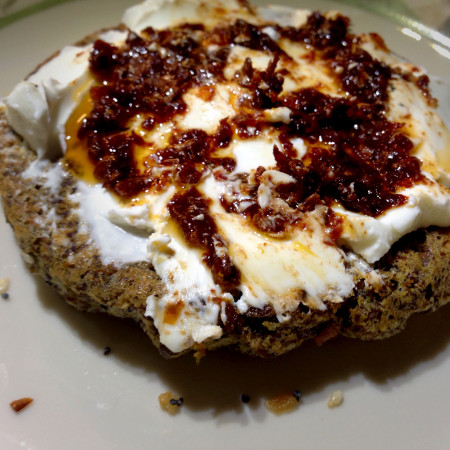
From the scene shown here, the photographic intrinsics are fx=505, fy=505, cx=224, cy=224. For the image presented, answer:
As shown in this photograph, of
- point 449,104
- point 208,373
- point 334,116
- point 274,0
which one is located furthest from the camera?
point 274,0

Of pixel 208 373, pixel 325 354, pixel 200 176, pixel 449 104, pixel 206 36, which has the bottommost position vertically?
pixel 208 373

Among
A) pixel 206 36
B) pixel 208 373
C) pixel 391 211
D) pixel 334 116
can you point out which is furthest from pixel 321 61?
pixel 208 373

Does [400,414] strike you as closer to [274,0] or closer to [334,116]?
[334,116]

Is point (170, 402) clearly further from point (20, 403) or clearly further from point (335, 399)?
point (335, 399)

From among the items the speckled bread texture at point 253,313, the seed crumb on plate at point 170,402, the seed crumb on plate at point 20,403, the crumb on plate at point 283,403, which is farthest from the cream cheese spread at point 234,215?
the seed crumb on plate at point 20,403

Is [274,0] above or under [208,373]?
above

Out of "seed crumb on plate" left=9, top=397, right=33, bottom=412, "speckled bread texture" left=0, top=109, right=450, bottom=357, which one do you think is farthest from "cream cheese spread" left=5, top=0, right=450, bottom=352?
"seed crumb on plate" left=9, top=397, right=33, bottom=412

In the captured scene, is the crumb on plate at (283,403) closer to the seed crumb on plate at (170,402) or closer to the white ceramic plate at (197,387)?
the white ceramic plate at (197,387)

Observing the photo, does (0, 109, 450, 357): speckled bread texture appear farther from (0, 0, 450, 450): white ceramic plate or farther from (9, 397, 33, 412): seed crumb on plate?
(9, 397, 33, 412): seed crumb on plate
